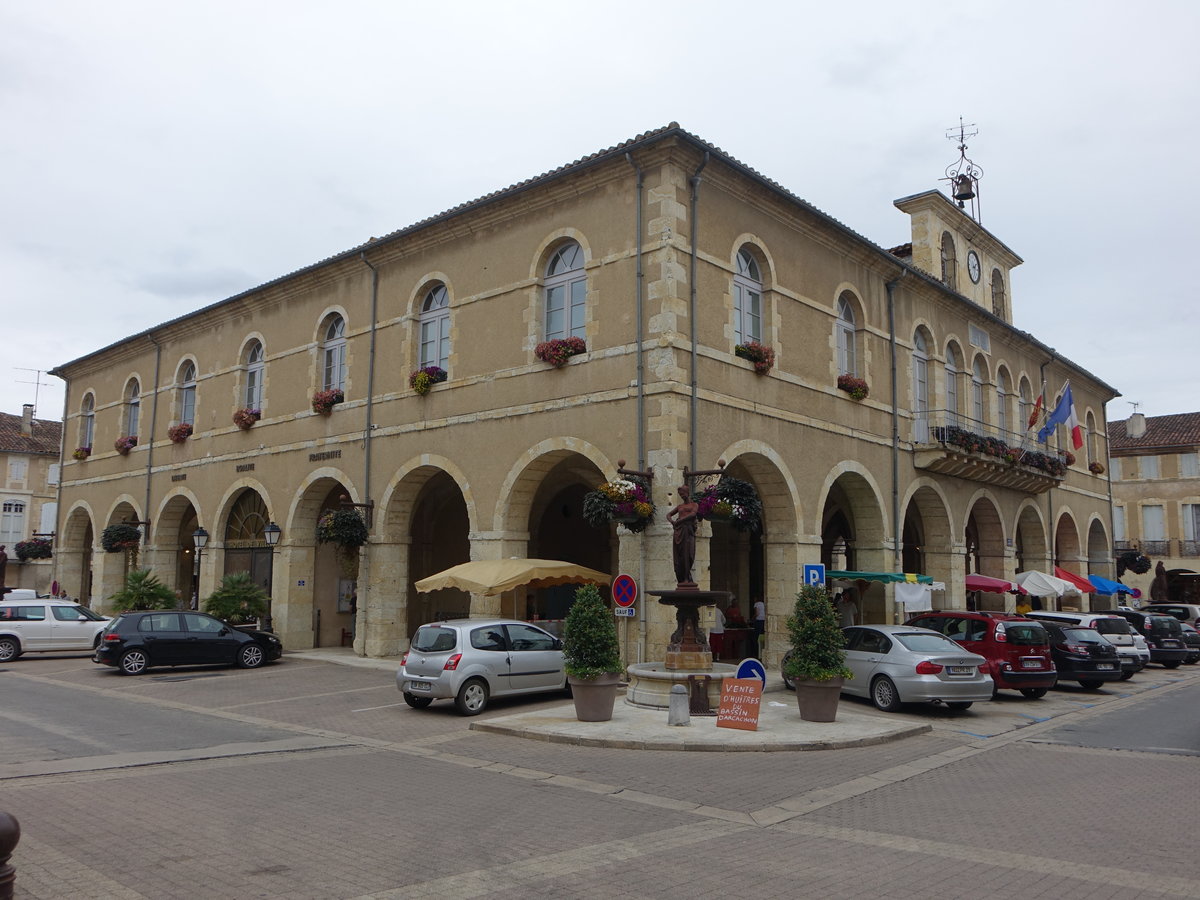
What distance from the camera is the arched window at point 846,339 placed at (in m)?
21.3

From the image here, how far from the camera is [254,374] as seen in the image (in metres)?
26.0

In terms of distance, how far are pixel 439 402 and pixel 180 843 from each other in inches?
543

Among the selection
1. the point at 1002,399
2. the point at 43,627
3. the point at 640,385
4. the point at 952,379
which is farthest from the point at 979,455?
the point at 43,627

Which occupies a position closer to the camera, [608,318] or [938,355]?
[608,318]

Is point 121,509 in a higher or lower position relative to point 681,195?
lower

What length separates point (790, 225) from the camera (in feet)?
64.0

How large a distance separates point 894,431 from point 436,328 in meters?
10.9

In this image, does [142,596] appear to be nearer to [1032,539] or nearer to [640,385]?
[640,385]

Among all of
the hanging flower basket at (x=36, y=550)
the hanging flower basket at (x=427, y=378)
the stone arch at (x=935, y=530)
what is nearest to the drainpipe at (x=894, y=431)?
the stone arch at (x=935, y=530)

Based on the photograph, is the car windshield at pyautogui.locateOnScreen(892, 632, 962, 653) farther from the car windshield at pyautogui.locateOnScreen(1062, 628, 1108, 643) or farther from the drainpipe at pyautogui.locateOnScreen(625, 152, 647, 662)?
the car windshield at pyautogui.locateOnScreen(1062, 628, 1108, 643)

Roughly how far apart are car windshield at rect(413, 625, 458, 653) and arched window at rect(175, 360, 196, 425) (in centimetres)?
1693

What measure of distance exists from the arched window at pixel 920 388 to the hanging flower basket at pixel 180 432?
2010 cm

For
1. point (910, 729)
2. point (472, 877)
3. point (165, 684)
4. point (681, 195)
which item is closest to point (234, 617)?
point (165, 684)

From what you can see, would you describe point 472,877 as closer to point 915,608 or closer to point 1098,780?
point 1098,780
